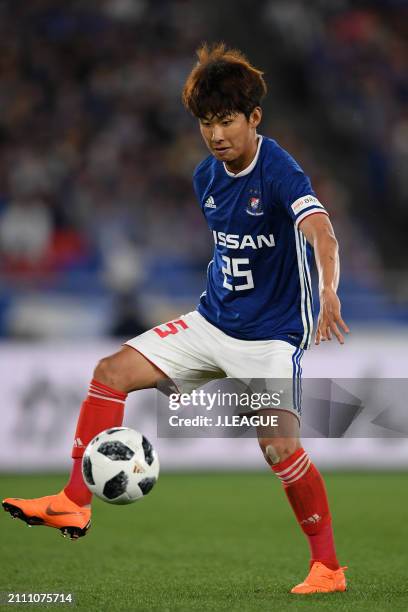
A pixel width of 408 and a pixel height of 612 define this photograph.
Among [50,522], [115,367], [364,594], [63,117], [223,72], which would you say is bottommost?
[364,594]

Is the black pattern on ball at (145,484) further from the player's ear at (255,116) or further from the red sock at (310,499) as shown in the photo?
the player's ear at (255,116)

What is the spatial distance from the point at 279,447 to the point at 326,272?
82 cm

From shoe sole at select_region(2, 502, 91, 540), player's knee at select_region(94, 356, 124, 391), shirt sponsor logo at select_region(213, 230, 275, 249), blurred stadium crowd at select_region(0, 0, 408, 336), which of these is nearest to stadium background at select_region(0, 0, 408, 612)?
blurred stadium crowd at select_region(0, 0, 408, 336)

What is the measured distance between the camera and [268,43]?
15797mm

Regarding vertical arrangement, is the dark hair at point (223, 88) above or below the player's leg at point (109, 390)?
above

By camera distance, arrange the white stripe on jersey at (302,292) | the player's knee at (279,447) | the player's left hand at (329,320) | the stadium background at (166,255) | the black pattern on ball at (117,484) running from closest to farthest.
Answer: the player's left hand at (329,320)
the black pattern on ball at (117,484)
the player's knee at (279,447)
the white stripe on jersey at (302,292)
the stadium background at (166,255)


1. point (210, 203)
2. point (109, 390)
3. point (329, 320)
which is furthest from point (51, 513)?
point (210, 203)

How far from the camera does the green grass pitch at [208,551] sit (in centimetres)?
432

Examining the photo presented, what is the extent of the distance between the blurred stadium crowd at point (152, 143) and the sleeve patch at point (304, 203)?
714 centimetres

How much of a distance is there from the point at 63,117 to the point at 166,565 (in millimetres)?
9267

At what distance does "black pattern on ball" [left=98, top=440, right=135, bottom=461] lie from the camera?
13.8ft

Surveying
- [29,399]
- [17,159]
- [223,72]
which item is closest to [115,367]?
[223,72]

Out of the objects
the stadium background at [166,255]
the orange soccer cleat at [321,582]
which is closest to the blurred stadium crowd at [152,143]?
the stadium background at [166,255]

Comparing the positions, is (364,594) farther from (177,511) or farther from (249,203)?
(177,511)
